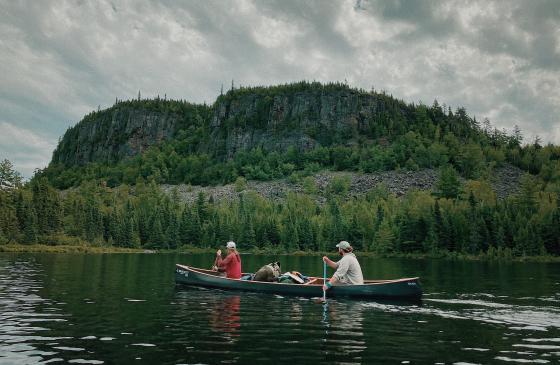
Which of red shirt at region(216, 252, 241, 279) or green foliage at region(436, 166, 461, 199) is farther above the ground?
green foliage at region(436, 166, 461, 199)

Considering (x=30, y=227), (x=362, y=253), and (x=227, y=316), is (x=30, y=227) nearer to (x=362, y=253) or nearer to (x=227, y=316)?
(x=362, y=253)

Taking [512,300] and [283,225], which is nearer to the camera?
[512,300]

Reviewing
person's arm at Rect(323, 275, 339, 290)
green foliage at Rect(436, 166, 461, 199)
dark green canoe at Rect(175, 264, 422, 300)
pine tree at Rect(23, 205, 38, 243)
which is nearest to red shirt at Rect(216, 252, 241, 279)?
dark green canoe at Rect(175, 264, 422, 300)

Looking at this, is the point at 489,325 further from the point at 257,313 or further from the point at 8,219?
the point at 8,219

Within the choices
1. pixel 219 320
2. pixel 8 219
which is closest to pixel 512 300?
pixel 219 320

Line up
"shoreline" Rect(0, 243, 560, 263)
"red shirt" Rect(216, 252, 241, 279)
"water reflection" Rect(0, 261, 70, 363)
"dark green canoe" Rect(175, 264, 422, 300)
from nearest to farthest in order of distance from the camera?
1. "water reflection" Rect(0, 261, 70, 363)
2. "dark green canoe" Rect(175, 264, 422, 300)
3. "red shirt" Rect(216, 252, 241, 279)
4. "shoreline" Rect(0, 243, 560, 263)

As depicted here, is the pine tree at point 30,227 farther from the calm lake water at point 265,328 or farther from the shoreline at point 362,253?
the calm lake water at point 265,328

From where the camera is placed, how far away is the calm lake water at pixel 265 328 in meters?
14.1

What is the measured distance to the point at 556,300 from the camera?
92.2 ft

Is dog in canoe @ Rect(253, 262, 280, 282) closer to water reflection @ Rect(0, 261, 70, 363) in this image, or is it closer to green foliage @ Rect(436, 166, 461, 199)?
water reflection @ Rect(0, 261, 70, 363)

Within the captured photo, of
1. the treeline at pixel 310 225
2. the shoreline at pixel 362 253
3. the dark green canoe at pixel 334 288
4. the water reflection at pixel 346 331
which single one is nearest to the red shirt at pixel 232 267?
the dark green canoe at pixel 334 288

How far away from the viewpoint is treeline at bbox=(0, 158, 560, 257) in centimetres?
10619

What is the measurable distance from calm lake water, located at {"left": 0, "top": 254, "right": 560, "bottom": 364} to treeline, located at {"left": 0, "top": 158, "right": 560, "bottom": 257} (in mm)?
82391

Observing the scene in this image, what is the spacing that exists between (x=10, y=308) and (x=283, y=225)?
130 m
